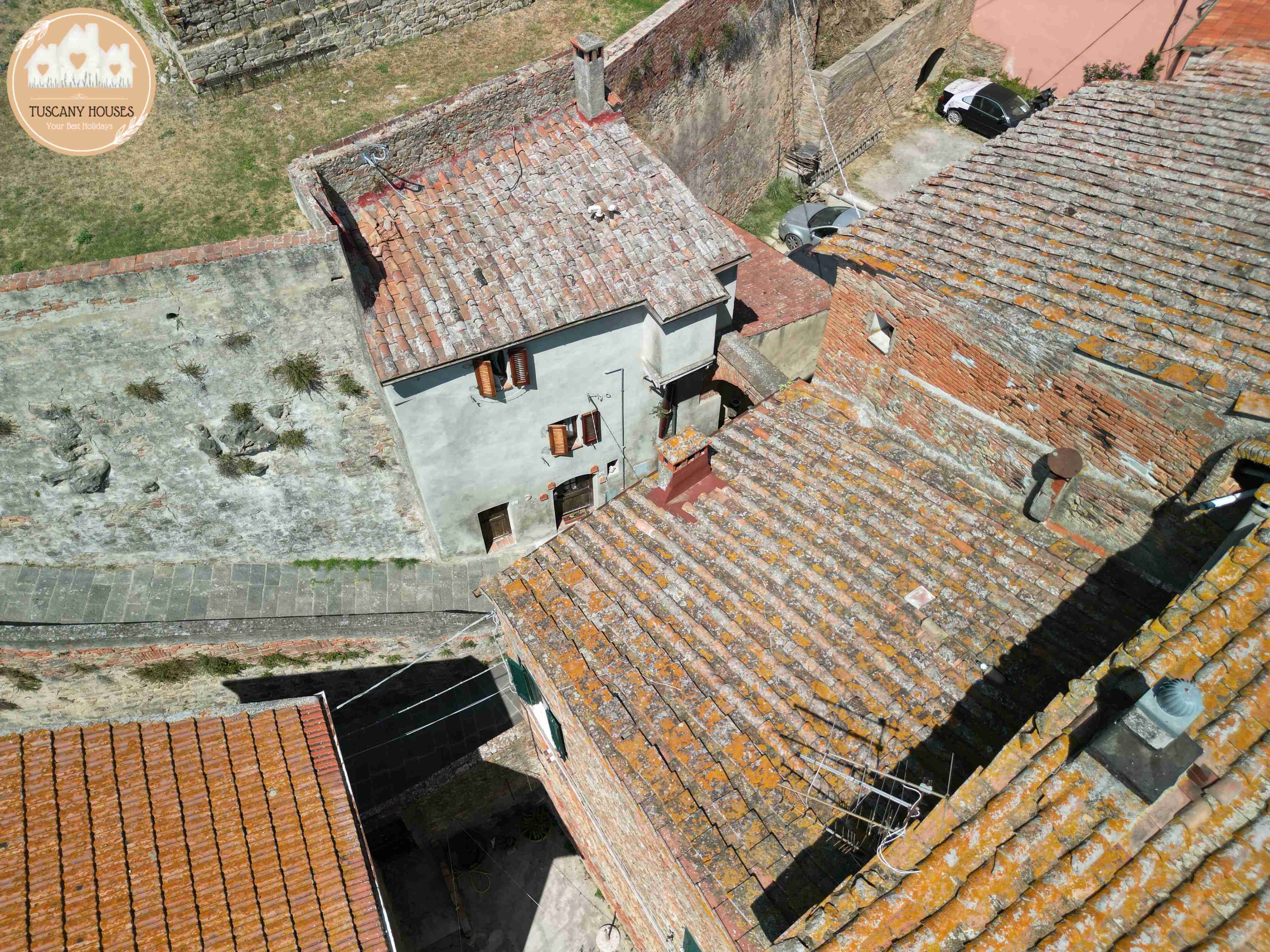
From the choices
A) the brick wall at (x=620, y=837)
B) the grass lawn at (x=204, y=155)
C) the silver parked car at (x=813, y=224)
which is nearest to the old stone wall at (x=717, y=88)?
the silver parked car at (x=813, y=224)

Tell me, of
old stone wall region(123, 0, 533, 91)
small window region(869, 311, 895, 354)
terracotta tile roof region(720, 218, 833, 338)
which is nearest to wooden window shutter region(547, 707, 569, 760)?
small window region(869, 311, 895, 354)

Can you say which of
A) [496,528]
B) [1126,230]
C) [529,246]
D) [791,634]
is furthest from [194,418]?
[1126,230]

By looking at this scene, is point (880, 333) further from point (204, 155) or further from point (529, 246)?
point (204, 155)

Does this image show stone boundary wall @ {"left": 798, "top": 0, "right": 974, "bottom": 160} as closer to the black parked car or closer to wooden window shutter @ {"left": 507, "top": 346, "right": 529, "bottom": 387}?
the black parked car

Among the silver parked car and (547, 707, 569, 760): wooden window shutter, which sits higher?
the silver parked car

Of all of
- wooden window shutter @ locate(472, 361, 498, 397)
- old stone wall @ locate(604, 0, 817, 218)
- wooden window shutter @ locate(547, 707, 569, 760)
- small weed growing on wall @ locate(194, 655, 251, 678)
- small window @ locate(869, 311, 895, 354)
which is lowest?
wooden window shutter @ locate(547, 707, 569, 760)

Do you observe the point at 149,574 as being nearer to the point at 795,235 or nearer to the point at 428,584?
the point at 428,584
